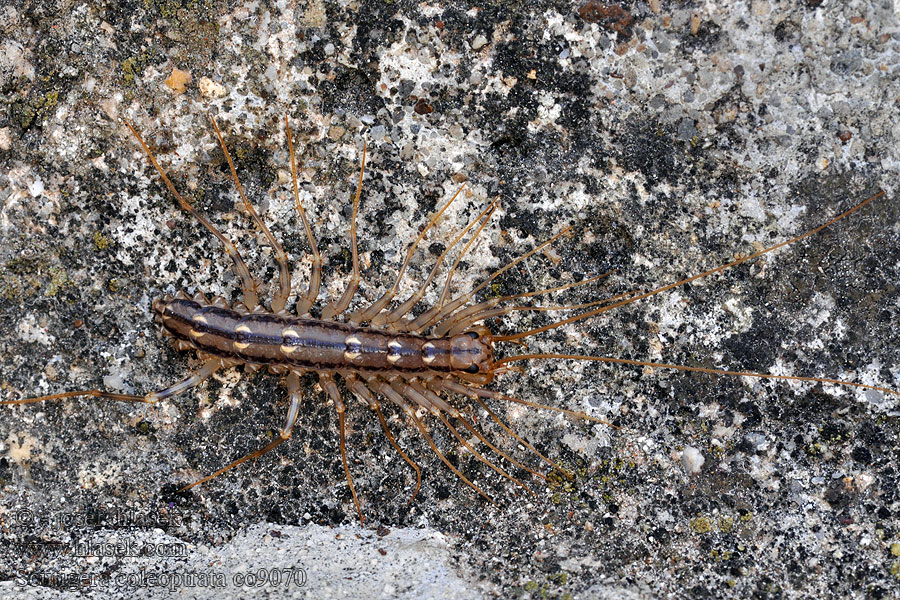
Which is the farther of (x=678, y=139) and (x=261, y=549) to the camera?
(x=678, y=139)

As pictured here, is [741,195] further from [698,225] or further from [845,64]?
[845,64]

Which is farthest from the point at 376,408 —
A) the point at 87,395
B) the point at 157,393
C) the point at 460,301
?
the point at 87,395

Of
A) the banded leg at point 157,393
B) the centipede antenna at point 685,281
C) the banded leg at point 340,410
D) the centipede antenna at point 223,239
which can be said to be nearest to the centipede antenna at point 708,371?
the centipede antenna at point 685,281

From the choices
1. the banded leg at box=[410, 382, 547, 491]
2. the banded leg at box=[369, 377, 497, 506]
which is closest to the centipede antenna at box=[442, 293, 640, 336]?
the banded leg at box=[410, 382, 547, 491]

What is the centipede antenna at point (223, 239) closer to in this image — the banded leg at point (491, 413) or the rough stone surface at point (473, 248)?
the rough stone surface at point (473, 248)

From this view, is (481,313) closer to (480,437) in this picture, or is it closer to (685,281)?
Result: (480,437)

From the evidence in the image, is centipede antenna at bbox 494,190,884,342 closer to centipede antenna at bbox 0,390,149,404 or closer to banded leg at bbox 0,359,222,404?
banded leg at bbox 0,359,222,404

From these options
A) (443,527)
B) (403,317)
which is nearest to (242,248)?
(403,317)
